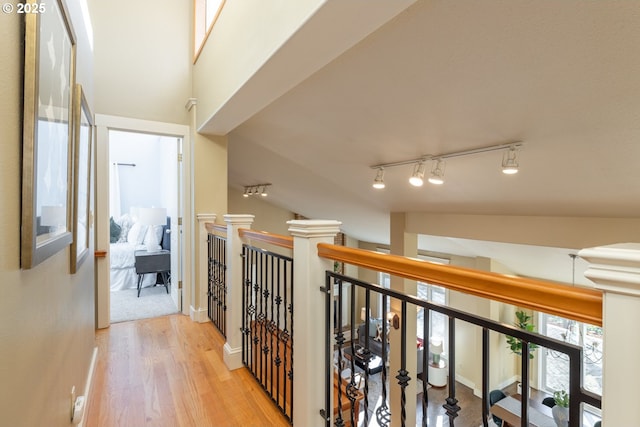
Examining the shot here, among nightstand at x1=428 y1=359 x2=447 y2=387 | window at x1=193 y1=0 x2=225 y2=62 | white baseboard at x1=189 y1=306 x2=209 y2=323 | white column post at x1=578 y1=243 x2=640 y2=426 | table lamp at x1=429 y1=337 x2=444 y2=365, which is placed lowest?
nightstand at x1=428 y1=359 x2=447 y2=387

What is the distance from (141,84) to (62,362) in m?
3.00

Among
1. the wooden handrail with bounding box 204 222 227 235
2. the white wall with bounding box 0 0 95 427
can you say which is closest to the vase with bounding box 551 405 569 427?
the wooden handrail with bounding box 204 222 227 235

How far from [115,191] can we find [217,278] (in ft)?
16.6

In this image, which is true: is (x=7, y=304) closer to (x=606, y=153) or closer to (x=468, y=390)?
(x=606, y=153)

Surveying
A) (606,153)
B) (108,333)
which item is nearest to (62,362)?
(108,333)

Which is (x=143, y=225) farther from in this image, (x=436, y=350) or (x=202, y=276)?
(x=436, y=350)

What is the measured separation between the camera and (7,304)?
71cm

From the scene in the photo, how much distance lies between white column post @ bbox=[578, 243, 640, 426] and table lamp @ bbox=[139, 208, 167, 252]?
540cm

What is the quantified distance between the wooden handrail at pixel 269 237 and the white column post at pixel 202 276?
1200 mm

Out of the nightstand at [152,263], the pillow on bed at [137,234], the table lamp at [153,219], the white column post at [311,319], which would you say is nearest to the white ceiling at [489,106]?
the white column post at [311,319]

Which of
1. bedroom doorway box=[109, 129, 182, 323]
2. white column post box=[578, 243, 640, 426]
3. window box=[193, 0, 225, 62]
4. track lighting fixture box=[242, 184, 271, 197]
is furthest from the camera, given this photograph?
track lighting fixture box=[242, 184, 271, 197]

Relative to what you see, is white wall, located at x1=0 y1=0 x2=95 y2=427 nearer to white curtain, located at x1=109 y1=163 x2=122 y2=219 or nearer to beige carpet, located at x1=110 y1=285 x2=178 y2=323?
beige carpet, located at x1=110 y1=285 x2=178 y2=323

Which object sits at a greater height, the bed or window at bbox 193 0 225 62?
window at bbox 193 0 225 62

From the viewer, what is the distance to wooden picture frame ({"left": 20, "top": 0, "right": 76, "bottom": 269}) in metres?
0.79
